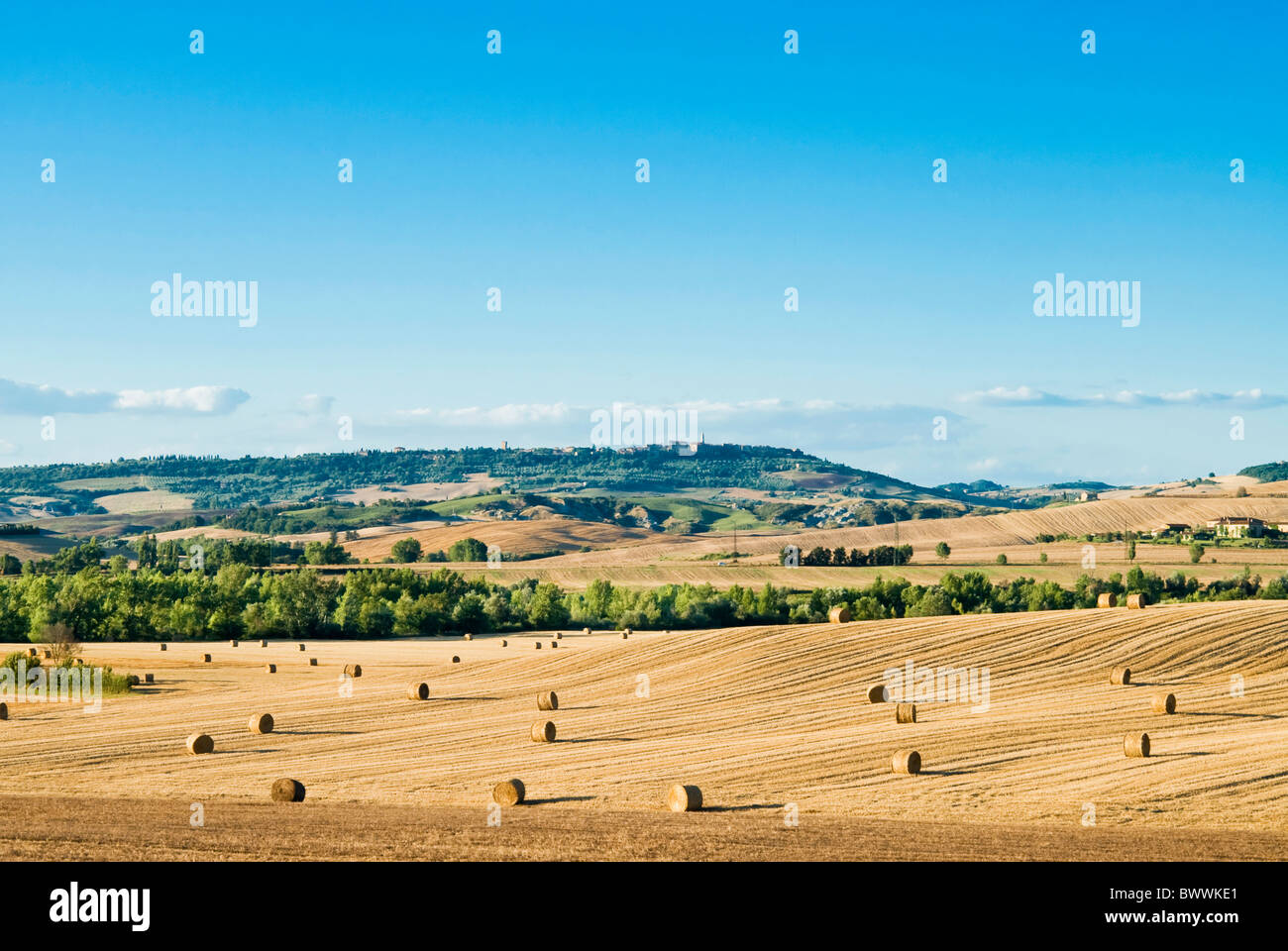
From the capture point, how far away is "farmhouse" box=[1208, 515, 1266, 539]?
121181 mm

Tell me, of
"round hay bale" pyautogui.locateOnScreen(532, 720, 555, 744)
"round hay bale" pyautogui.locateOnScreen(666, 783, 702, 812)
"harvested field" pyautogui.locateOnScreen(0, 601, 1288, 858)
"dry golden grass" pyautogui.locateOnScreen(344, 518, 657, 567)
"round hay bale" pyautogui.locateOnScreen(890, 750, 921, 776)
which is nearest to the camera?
"harvested field" pyautogui.locateOnScreen(0, 601, 1288, 858)

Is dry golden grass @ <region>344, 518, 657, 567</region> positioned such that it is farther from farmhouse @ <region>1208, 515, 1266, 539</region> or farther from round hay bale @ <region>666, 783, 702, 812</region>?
round hay bale @ <region>666, 783, 702, 812</region>

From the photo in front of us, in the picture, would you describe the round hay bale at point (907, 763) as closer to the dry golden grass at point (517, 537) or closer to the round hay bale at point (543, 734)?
the round hay bale at point (543, 734)

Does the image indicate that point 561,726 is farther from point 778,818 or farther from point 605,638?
point 605,638

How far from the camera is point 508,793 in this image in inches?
886

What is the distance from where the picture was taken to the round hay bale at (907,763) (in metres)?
25.7

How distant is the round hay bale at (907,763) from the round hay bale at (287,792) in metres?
12.6

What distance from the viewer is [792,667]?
1513 inches

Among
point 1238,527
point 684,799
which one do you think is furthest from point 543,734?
point 1238,527

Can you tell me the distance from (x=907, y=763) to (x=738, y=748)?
4771 mm

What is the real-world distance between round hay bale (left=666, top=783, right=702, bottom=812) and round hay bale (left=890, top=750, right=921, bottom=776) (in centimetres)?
566

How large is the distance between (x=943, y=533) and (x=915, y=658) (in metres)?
105

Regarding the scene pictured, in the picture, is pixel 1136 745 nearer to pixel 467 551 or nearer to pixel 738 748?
pixel 738 748

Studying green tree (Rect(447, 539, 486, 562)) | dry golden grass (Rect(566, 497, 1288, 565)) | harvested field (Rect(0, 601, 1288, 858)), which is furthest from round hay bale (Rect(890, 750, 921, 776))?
green tree (Rect(447, 539, 486, 562))
